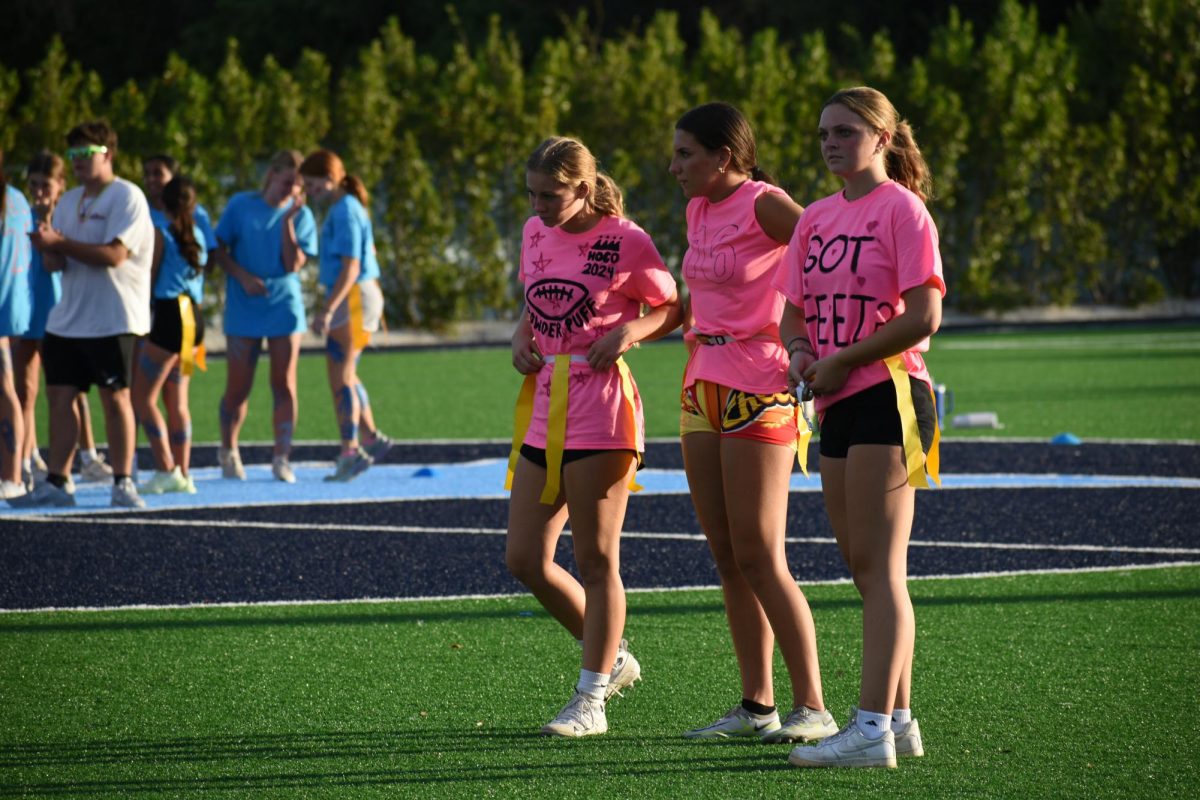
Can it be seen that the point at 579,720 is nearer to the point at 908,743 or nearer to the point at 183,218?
the point at 908,743

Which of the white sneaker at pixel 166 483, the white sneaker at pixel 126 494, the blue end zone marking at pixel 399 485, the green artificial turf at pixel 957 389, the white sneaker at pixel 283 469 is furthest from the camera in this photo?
the green artificial turf at pixel 957 389

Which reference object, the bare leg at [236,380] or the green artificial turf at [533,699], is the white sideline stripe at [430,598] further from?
the bare leg at [236,380]

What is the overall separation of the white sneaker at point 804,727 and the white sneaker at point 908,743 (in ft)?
0.91

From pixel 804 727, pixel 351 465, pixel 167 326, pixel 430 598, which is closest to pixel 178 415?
pixel 167 326

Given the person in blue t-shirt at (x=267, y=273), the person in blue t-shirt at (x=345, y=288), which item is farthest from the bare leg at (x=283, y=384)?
the person in blue t-shirt at (x=345, y=288)

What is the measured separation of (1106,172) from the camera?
103 feet

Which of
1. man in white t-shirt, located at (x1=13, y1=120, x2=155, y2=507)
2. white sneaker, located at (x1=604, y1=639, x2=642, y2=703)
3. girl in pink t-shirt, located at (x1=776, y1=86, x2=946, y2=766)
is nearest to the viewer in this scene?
girl in pink t-shirt, located at (x1=776, y1=86, x2=946, y2=766)

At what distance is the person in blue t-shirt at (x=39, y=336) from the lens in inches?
437

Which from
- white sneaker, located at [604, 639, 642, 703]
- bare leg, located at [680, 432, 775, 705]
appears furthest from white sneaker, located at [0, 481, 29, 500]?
bare leg, located at [680, 432, 775, 705]

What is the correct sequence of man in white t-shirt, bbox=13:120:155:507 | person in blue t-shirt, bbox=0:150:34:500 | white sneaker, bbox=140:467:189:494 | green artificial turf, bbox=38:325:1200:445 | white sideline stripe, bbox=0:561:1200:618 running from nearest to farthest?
white sideline stripe, bbox=0:561:1200:618, man in white t-shirt, bbox=13:120:155:507, person in blue t-shirt, bbox=0:150:34:500, white sneaker, bbox=140:467:189:494, green artificial turf, bbox=38:325:1200:445

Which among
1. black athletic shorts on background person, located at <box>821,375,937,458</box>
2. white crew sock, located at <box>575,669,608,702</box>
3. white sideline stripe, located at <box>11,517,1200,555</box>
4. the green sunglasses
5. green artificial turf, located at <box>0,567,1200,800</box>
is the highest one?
the green sunglasses

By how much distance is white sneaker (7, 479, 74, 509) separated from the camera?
10367mm

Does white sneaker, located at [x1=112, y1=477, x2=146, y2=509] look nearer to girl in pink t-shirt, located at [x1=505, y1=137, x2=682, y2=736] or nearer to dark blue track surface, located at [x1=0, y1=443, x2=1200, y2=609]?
dark blue track surface, located at [x1=0, y1=443, x2=1200, y2=609]

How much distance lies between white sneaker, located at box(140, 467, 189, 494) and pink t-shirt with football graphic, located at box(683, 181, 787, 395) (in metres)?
6.56
